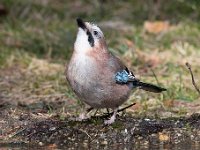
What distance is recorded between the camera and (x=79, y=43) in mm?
6449

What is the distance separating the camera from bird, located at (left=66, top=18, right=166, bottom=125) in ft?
21.1

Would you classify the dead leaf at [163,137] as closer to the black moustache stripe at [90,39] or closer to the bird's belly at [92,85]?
the bird's belly at [92,85]

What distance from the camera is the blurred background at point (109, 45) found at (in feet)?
28.5

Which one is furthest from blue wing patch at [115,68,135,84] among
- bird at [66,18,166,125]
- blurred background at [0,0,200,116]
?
blurred background at [0,0,200,116]

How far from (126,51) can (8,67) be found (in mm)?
1633

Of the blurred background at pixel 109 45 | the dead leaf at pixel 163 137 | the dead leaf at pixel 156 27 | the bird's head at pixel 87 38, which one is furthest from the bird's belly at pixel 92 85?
the dead leaf at pixel 156 27

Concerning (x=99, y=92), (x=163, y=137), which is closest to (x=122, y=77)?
(x=99, y=92)

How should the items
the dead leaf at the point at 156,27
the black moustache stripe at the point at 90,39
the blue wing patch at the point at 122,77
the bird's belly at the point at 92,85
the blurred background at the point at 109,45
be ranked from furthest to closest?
1. the dead leaf at the point at 156,27
2. the blurred background at the point at 109,45
3. the blue wing patch at the point at 122,77
4. the black moustache stripe at the point at 90,39
5. the bird's belly at the point at 92,85

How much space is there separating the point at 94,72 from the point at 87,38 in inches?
12.0

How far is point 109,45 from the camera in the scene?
1092 centimetres

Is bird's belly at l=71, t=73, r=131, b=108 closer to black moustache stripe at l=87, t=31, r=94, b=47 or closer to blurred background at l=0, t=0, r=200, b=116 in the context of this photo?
black moustache stripe at l=87, t=31, r=94, b=47

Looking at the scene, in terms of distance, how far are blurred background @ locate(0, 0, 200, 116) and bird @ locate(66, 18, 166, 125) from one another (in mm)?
1150

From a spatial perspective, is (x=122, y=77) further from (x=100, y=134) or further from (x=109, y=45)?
(x=109, y=45)

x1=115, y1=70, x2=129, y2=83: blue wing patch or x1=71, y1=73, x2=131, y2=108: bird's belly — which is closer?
x1=71, y1=73, x2=131, y2=108: bird's belly
